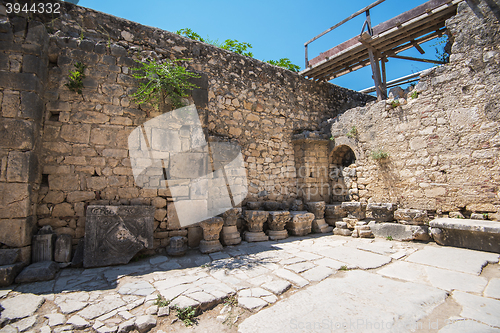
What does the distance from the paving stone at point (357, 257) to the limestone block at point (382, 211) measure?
1.67 metres

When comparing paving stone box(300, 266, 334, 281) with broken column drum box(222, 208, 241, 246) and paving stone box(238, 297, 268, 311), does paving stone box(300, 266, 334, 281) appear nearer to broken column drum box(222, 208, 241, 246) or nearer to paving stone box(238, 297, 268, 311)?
paving stone box(238, 297, 268, 311)

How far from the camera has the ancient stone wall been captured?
14.8ft

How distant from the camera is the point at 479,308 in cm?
236

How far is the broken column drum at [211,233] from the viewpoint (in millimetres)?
4414

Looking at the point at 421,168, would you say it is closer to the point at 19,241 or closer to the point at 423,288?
the point at 423,288

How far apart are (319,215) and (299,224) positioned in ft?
3.06

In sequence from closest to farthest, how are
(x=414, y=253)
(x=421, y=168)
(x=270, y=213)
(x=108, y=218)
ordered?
1. (x=108, y=218)
2. (x=414, y=253)
3. (x=421, y=168)
4. (x=270, y=213)

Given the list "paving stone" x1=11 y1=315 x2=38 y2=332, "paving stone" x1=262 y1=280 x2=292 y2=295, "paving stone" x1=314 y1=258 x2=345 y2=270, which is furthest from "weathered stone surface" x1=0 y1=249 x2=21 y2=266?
"paving stone" x1=314 y1=258 x2=345 y2=270

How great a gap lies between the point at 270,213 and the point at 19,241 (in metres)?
4.37

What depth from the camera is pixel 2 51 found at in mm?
3416

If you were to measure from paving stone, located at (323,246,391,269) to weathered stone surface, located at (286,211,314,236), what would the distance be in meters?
1.31

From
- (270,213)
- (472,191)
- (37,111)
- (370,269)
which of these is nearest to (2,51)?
(37,111)

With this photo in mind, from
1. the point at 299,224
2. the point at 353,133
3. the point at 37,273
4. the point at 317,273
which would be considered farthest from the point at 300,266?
the point at 353,133

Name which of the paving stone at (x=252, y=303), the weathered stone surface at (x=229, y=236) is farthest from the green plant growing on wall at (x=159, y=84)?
the paving stone at (x=252, y=303)
